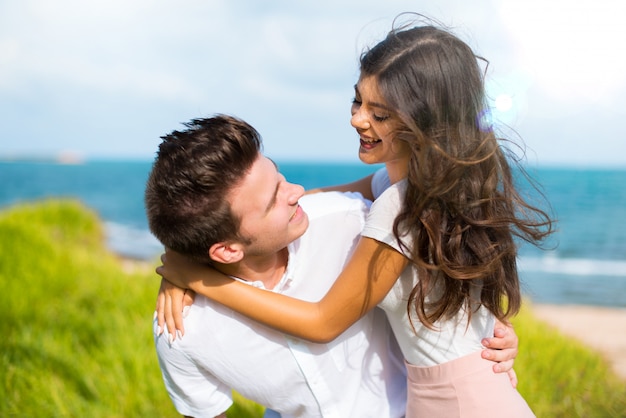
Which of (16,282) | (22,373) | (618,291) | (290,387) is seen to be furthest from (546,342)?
(618,291)

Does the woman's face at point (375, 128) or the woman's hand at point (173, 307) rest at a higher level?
the woman's face at point (375, 128)

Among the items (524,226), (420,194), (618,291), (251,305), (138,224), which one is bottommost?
(138,224)

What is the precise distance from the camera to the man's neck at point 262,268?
1.86m

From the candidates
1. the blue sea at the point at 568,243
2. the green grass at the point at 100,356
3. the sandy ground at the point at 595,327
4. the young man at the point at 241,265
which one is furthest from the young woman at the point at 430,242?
the sandy ground at the point at 595,327

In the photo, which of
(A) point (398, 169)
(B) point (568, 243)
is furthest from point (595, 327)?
(B) point (568, 243)

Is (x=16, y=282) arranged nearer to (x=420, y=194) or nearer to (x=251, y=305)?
(x=251, y=305)

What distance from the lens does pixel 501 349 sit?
70.6 inches

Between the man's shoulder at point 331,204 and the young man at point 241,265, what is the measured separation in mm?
78

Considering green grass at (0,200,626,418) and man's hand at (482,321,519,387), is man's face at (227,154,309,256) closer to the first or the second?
man's hand at (482,321,519,387)

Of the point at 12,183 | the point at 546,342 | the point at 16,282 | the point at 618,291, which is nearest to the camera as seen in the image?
the point at 546,342

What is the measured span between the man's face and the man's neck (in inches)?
2.8

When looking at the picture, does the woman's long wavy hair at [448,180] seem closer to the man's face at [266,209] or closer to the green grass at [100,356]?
the man's face at [266,209]

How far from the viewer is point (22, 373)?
372cm

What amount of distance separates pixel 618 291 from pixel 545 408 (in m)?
11.9
